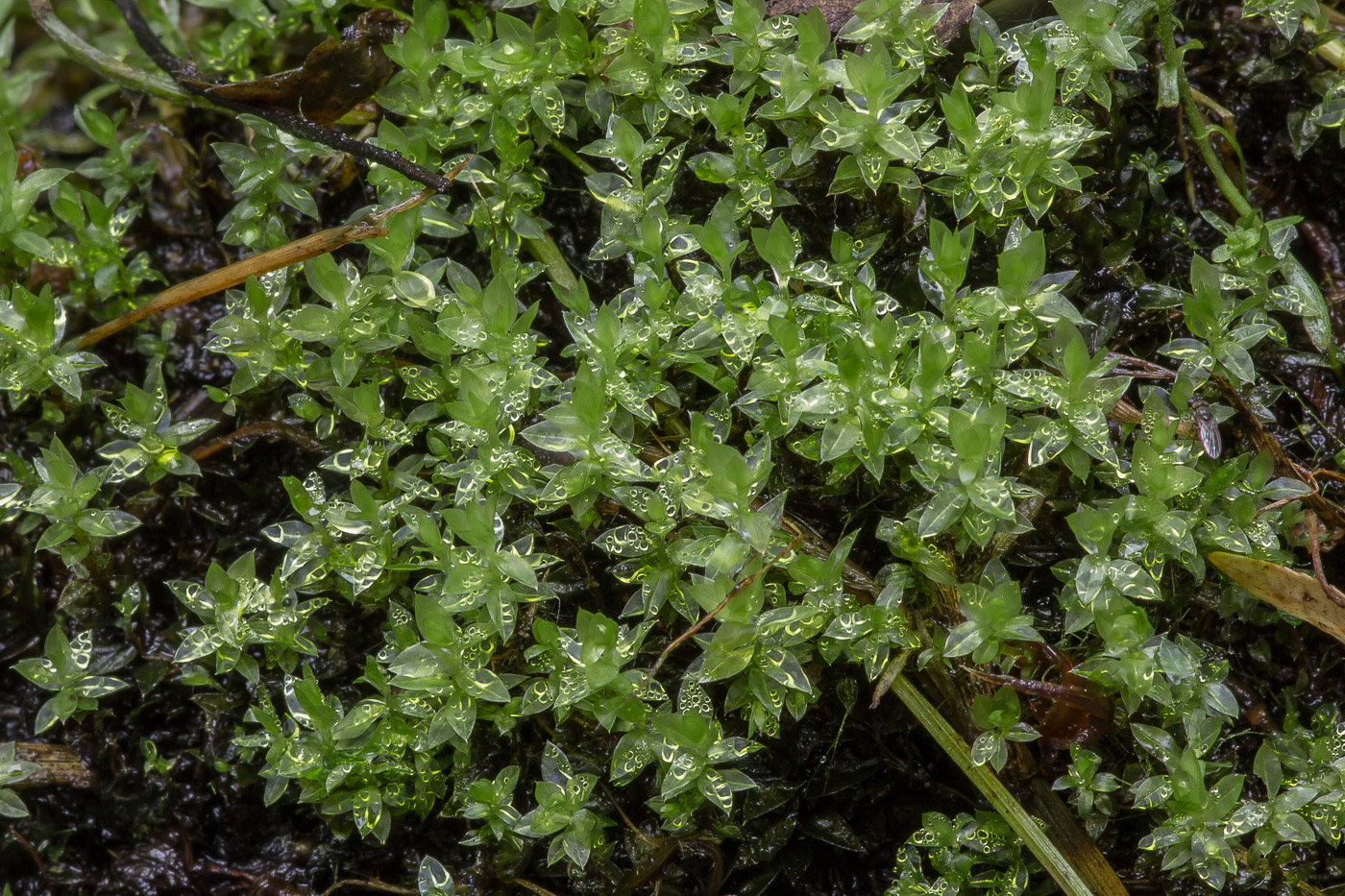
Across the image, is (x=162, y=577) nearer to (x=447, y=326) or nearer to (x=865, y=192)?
(x=447, y=326)

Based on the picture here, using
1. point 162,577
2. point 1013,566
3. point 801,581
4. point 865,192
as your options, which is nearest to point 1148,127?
point 865,192

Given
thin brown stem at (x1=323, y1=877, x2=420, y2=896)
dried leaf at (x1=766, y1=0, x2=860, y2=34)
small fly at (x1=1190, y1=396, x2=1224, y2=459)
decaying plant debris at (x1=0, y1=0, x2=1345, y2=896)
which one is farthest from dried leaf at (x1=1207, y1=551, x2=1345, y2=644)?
thin brown stem at (x1=323, y1=877, x2=420, y2=896)

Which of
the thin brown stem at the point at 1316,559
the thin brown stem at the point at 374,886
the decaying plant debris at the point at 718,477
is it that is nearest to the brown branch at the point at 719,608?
the decaying plant debris at the point at 718,477

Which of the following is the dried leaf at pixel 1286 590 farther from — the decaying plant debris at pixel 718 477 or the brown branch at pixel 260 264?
the brown branch at pixel 260 264

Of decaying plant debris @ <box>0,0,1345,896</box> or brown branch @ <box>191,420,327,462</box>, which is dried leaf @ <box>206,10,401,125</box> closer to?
decaying plant debris @ <box>0,0,1345,896</box>

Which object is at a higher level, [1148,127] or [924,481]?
[1148,127]

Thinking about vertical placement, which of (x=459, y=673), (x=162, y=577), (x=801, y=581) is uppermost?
(x=801, y=581)

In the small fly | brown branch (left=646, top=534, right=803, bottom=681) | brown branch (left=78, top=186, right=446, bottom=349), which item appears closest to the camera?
brown branch (left=646, top=534, right=803, bottom=681)
